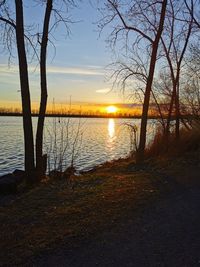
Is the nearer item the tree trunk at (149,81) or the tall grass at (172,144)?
the tree trunk at (149,81)

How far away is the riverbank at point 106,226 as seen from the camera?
4832 millimetres

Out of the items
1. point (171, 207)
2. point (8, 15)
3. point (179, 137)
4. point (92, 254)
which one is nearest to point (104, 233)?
point (92, 254)

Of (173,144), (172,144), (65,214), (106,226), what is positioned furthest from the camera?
(172,144)

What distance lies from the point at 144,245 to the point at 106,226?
1.01 m

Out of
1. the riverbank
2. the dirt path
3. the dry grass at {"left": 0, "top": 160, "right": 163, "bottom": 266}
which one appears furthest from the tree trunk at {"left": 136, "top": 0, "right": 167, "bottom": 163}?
the dirt path

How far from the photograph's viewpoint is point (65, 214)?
6824 mm

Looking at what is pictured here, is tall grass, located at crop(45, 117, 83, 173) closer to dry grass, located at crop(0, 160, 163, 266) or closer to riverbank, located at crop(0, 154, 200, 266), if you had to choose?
dry grass, located at crop(0, 160, 163, 266)

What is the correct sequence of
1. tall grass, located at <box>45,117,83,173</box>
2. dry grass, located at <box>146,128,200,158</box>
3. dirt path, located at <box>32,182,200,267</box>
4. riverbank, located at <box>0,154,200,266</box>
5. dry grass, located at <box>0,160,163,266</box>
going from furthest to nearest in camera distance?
1. dry grass, located at <box>146,128,200,158</box>
2. tall grass, located at <box>45,117,83,173</box>
3. dry grass, located at <box>0,160,163,266</box>
4. riverbank, located at <box>0,154,200,266</box>
5. dirt path, located at <box>32,182,200,267</box>

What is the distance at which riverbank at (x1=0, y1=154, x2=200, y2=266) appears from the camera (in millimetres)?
4832

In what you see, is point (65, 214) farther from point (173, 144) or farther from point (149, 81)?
point (173, 144)

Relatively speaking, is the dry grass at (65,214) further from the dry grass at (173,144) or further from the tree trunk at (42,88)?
the dry grass at (173,144)

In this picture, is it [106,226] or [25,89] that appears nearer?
[106,226]

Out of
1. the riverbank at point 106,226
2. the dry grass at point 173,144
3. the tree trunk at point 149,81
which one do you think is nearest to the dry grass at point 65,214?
the riverbank at point 106,226

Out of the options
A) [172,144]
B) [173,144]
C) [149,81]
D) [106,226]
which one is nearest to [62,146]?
[149,81]
